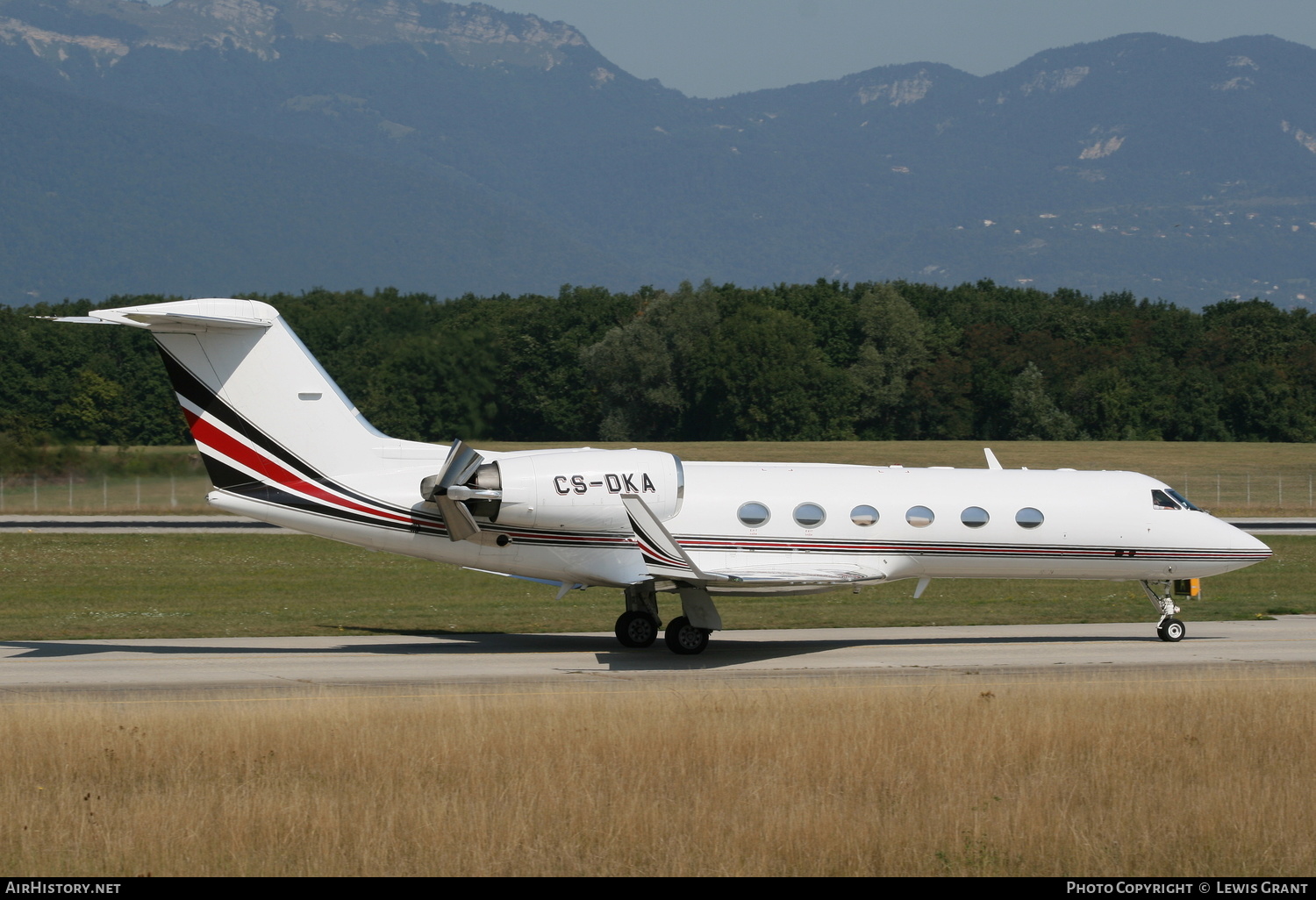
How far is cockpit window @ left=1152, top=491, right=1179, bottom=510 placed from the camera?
2439 cm

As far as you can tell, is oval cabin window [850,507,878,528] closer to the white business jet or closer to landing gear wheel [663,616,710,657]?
the white business jet

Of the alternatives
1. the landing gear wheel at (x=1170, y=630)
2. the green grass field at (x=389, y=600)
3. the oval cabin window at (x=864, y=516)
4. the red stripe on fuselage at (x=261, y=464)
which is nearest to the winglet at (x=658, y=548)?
the oval cabin window at (x=864, y=516)

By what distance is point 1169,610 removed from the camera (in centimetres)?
2423

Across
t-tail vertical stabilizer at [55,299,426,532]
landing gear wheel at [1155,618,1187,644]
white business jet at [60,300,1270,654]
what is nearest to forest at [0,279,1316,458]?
white business jet at [60,300,1270,654]

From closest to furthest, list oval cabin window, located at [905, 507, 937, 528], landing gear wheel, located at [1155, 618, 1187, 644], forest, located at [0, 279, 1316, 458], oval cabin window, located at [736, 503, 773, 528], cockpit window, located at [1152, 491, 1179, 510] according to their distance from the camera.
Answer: oval cabin window, located at [736, 503, 773, 528] → oval cabin window, located at [905, 507, 937, 528] → landing gear wheel, located at [1155, 618, 1187, 644] → cockpit window, located at [1152, 491, 1179, 510] → forest, located at [0, 279, 1316, 458]

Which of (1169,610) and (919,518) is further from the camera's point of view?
(1169,610)

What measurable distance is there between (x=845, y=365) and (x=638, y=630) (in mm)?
86137

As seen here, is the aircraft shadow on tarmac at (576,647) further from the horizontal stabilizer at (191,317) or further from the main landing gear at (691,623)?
the horizontal stabilizer at (191,317)

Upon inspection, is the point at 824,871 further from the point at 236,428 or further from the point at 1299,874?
the point at 236,428

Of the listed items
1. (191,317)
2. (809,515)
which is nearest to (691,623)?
(809,515)

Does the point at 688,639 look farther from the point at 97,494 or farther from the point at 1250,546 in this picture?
the point at 97,494

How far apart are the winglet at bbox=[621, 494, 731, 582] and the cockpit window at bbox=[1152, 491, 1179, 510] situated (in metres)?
8.31

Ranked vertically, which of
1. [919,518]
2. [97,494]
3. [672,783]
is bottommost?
[672,783]

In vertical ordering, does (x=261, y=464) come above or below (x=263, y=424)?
below
